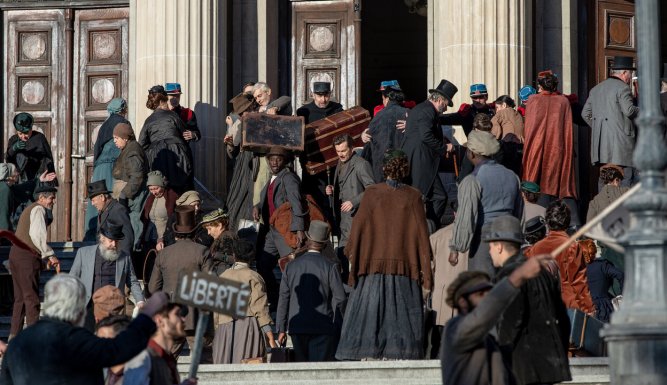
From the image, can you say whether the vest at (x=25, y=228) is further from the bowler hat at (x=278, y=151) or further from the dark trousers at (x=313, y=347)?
the dark trousers at (x=313, y=347)

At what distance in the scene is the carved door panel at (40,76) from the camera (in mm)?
23625

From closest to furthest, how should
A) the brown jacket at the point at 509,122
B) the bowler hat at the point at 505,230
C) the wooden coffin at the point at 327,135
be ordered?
the bowler hat at the point at 505,230 < the wooden coffin at the point at 327,135 < the brown jacket at the point at 509,122

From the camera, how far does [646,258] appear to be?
455 inches

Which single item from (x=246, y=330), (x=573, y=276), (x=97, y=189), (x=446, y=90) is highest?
(x=446, y=90)

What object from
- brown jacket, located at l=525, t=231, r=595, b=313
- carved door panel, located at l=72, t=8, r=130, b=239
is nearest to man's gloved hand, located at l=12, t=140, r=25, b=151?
carved door panel, located at l=72, t=8, r=130, b=239

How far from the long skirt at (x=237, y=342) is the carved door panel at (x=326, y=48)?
7872 millimetres

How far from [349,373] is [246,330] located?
141cm

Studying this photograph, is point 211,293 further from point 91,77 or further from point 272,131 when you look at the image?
point 91,77

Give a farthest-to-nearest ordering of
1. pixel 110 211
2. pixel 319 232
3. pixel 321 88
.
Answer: pixel 321 88 → pixel 110 211 → pixel 319 232

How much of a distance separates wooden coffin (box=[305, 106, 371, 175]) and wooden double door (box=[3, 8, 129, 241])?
16.4 feet

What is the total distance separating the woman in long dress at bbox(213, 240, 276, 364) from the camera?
50.5 ft

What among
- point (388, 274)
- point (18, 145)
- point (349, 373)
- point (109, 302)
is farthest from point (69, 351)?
point (18, 145)

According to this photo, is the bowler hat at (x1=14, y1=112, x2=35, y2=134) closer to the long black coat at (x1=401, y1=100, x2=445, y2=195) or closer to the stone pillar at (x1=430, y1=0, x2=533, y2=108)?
the stone pillar at (x1=430, y1=0, x2=533, y2=108)

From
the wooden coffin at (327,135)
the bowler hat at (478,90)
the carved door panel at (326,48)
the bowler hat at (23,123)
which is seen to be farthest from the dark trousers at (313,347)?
the carved door panel at (326,48)
